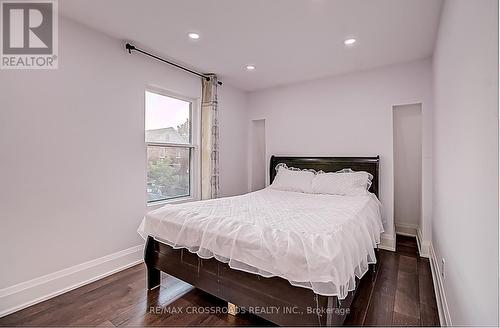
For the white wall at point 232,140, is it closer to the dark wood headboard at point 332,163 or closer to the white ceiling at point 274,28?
the dark wood headboard at point 332,163

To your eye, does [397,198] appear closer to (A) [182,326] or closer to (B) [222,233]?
(B) [222,233]

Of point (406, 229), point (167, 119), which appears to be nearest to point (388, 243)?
point (406, 229)

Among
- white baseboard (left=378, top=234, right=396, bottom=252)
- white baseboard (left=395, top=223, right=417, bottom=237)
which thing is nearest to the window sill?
white baseboard (left=378, top=234, right=396, bottom=252)

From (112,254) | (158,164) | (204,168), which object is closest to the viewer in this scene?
(112,254)

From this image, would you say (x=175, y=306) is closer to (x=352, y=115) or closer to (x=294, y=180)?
(x=294, y=180)

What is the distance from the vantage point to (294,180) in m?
3.61

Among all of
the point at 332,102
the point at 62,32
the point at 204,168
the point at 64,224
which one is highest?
the point at 62,32

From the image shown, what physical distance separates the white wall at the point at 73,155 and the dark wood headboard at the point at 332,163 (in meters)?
2.24

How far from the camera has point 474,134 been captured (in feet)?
3.58

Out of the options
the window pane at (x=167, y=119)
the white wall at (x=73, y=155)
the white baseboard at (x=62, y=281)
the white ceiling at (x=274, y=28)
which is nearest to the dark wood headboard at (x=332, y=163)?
the white ceiling at (x=274, y=28)

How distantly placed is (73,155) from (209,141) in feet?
5.80

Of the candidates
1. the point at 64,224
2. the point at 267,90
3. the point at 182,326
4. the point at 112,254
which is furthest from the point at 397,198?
the point at 64,224

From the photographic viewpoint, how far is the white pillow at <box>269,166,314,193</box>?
350 cm

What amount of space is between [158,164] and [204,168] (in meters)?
0.70
